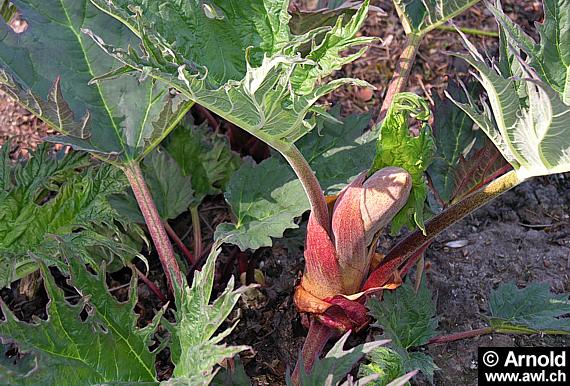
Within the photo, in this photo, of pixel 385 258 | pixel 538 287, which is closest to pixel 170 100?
pixel 385 258

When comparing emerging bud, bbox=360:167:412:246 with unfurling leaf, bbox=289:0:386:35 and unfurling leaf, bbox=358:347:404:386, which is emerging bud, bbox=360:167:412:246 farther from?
unfurling leaf, bbox=289:0:386:35

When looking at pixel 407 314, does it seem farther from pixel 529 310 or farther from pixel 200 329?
pixel 200 329

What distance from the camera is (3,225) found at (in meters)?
1.21

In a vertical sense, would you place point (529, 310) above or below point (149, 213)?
below

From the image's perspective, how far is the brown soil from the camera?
143cm

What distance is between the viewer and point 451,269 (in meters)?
1.58

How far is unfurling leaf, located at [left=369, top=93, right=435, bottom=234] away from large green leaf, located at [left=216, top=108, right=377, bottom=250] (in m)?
0.20

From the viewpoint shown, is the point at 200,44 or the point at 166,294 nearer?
the point at 200,44

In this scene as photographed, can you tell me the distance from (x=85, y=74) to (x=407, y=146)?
2.14 ft

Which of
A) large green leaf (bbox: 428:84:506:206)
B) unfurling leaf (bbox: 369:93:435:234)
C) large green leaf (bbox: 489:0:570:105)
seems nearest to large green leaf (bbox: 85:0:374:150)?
unfurling leaf (bbox: 369:93:435:234)

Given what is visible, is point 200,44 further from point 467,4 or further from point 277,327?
point 277,327

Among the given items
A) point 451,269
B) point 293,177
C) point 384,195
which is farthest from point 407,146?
point 451,269

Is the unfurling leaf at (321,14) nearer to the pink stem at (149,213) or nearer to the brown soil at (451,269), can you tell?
the brown soil at (451,269)

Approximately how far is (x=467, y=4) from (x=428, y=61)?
28.5 inches
